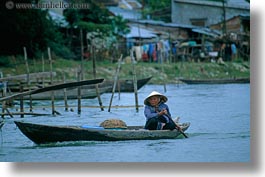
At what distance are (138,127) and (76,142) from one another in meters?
0.76

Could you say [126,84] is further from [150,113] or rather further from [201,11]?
[150,113]

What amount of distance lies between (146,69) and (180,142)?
506 centimetres

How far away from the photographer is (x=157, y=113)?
631 centimetres

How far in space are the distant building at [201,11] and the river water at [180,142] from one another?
751 millimetres

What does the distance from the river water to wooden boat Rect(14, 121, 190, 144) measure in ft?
0.23

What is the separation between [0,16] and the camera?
725 centimetres

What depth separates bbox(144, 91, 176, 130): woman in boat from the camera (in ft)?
20.7

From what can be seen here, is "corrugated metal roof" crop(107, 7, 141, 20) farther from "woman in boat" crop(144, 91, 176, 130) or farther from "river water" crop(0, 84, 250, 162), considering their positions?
"woman in boat" crop(144, 91, 176, 130)

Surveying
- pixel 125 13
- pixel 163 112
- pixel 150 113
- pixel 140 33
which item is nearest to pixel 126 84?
pixel 140 33

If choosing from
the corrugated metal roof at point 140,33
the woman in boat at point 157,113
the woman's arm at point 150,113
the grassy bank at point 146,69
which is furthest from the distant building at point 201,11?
the corrugated metal roof at point 140,33

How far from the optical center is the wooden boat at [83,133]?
6.27 metres

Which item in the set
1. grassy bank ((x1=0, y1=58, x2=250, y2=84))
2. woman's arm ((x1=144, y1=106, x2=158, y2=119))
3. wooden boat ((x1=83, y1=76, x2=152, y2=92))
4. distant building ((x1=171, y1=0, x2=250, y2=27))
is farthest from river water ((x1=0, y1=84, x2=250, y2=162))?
wooden boat ((x1=83, y1=76, x2=152, y2=92))

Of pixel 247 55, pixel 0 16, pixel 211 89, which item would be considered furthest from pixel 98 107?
pixel 247 55

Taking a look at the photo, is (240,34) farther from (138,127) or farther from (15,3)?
(15,3)
